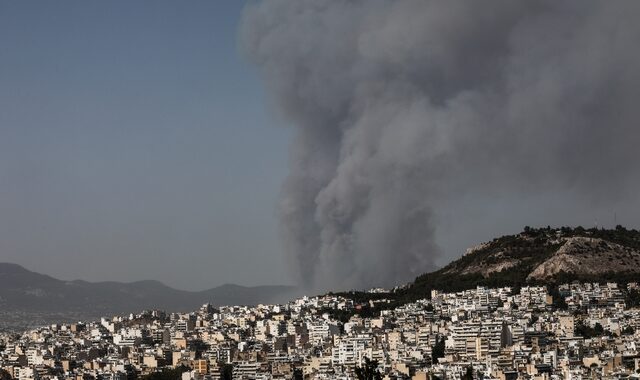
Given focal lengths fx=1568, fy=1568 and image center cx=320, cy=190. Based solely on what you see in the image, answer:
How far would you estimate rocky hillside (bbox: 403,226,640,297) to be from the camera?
11106 centimetres

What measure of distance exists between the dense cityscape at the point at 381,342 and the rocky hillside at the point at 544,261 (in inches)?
142

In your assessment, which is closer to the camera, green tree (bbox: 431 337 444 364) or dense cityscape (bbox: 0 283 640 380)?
dense cityscape (bbox: 0 283 640 380)

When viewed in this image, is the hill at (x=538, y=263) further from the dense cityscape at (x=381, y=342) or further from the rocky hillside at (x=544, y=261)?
the dense cityscape at (x=381, y=342)

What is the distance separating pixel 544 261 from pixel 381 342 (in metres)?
26.0

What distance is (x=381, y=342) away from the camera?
91.6 metres

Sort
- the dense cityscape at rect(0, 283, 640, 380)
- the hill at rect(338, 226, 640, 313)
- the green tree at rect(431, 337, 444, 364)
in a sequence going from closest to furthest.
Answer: the dense cityscape at rect(0, 283, 640, 380)
the green tree at rect(431, 337, 444, 364)
the hill at rect(338, 226, 640, 313)

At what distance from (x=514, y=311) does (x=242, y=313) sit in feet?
108

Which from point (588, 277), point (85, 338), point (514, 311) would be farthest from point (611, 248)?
point (85, 338)

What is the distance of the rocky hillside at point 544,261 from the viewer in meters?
111

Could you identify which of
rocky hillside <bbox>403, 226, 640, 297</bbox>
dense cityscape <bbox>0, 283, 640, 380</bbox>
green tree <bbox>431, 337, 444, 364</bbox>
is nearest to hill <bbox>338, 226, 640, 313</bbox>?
rocky hillside <bbox>403, 226, 640, 297</bbox>

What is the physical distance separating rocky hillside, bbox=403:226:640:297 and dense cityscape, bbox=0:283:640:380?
362 centimetres

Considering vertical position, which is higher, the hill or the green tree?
the hill

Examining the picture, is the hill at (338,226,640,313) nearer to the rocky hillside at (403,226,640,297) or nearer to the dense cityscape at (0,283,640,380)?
the rocky hillside at (403,226,640,297)

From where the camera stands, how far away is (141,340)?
367ft
